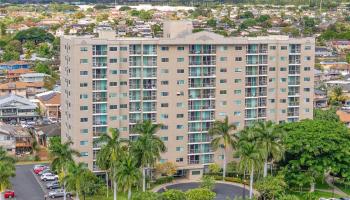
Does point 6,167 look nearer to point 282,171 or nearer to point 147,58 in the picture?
point 147,58

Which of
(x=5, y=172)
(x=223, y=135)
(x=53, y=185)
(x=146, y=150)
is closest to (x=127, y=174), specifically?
(x=146, y=150)

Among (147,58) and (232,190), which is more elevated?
(147,58)

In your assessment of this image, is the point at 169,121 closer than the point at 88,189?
No

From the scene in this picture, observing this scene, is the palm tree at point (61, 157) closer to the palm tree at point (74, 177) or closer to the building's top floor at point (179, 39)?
the palm tree at point (74, 177)

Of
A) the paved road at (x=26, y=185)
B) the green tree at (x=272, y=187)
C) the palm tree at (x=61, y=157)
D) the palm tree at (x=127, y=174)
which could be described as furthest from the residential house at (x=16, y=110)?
the green tree at (x=272, y=187)

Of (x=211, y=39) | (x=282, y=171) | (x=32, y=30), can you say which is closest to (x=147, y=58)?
(x=211, y=39)

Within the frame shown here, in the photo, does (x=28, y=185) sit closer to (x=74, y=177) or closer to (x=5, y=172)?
(x=5, y=172)
